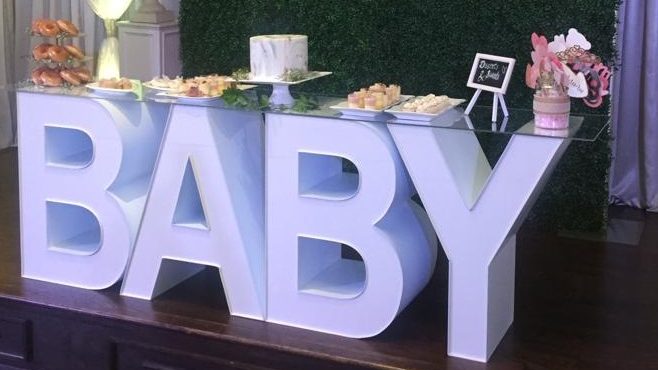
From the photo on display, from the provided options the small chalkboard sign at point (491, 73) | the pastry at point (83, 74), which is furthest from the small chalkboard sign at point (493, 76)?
the pastry at point (83, 74)

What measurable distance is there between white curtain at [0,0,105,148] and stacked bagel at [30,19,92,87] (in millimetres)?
2365

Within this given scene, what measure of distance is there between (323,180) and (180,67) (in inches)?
95.1

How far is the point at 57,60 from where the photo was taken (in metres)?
3.07

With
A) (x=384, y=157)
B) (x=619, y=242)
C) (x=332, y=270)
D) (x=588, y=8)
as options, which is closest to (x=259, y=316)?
(x=332, y=270)

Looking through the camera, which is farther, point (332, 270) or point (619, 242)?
point (619, 242)

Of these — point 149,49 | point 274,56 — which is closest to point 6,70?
point 149,49

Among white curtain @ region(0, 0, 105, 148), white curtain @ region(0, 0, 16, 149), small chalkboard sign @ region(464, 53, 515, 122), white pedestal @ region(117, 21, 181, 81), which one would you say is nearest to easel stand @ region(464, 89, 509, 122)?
small chalkboard sign @ region(464, 53, 515, 122)

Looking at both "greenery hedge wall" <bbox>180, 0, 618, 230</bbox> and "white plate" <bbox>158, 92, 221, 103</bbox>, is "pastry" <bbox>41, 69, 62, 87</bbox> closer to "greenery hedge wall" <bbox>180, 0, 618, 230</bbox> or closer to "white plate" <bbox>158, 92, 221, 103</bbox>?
"white plate" <bbox>158, 92, 221, 103</bbox>

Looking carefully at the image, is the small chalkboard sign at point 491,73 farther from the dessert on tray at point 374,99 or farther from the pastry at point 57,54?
the pastry at point 57,54

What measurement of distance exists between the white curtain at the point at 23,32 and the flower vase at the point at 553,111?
11.8 ft

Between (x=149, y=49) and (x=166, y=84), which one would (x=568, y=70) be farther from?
(x=149, y=49)

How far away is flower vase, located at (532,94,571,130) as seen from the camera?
2.44 m

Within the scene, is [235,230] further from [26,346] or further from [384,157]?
[26,346]

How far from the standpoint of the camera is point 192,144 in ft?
9.16
